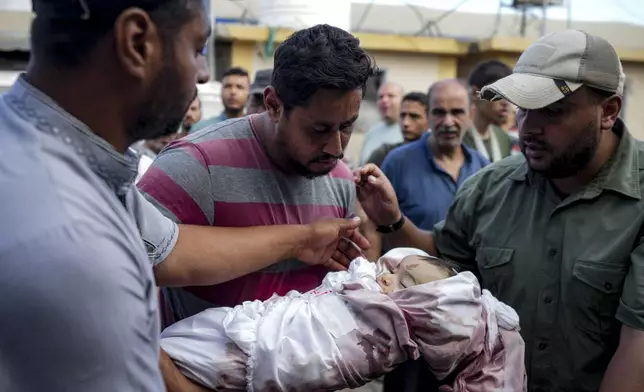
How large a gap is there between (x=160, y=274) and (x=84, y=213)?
924 mm

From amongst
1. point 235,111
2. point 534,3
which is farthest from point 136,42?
point 534,3

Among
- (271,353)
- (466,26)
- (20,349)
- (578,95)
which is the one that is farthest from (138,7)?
(466,26)

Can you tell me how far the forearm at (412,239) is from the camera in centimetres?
289

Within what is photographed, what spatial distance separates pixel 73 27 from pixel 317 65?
1299mm

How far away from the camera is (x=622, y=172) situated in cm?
238

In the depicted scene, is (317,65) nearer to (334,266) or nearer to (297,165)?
(297,165)

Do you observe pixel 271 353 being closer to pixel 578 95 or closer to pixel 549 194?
pixel 549 194

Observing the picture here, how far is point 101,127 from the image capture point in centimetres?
106

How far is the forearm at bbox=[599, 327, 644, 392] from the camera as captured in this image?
2.14m

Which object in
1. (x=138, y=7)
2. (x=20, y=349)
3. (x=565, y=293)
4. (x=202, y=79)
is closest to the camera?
(x=20, y=349)

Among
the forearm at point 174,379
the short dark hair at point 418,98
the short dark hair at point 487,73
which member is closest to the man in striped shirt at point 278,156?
the forearm at point 174,379

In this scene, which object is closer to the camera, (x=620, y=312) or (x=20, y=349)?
(x=20, y=349)

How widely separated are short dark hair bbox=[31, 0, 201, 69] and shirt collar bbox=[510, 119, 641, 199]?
1.91m

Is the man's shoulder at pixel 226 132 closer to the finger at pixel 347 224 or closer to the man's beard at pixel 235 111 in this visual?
the finger at pixel 347 224
